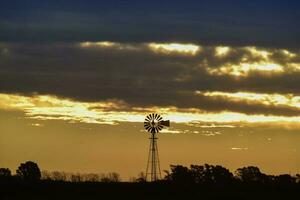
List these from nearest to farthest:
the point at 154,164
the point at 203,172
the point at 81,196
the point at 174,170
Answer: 1. the point at 81,196
2. the point at 154,164
3. the point at 174,170
4. the point at 203,172

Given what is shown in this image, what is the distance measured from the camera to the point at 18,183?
7138 cm

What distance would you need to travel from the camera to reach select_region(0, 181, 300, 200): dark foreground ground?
69000mm

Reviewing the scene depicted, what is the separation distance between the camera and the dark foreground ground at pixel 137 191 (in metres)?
69.0

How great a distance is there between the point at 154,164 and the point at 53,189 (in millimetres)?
20681

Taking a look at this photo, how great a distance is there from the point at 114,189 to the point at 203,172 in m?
63.6

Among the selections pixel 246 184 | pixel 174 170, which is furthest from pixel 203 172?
pixel 246 184

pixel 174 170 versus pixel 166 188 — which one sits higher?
pixel 174 170

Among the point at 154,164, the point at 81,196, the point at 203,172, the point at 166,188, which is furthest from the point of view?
the point at 203,172

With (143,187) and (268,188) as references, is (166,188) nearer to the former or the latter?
(143,187)

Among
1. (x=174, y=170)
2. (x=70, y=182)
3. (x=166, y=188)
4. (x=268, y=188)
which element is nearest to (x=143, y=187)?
(x=166, y=188)

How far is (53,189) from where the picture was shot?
234 feet

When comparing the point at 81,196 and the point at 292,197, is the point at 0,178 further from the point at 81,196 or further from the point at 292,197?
the point at 292,197

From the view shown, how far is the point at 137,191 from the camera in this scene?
72188 mm

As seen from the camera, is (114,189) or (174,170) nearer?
(114,189)
